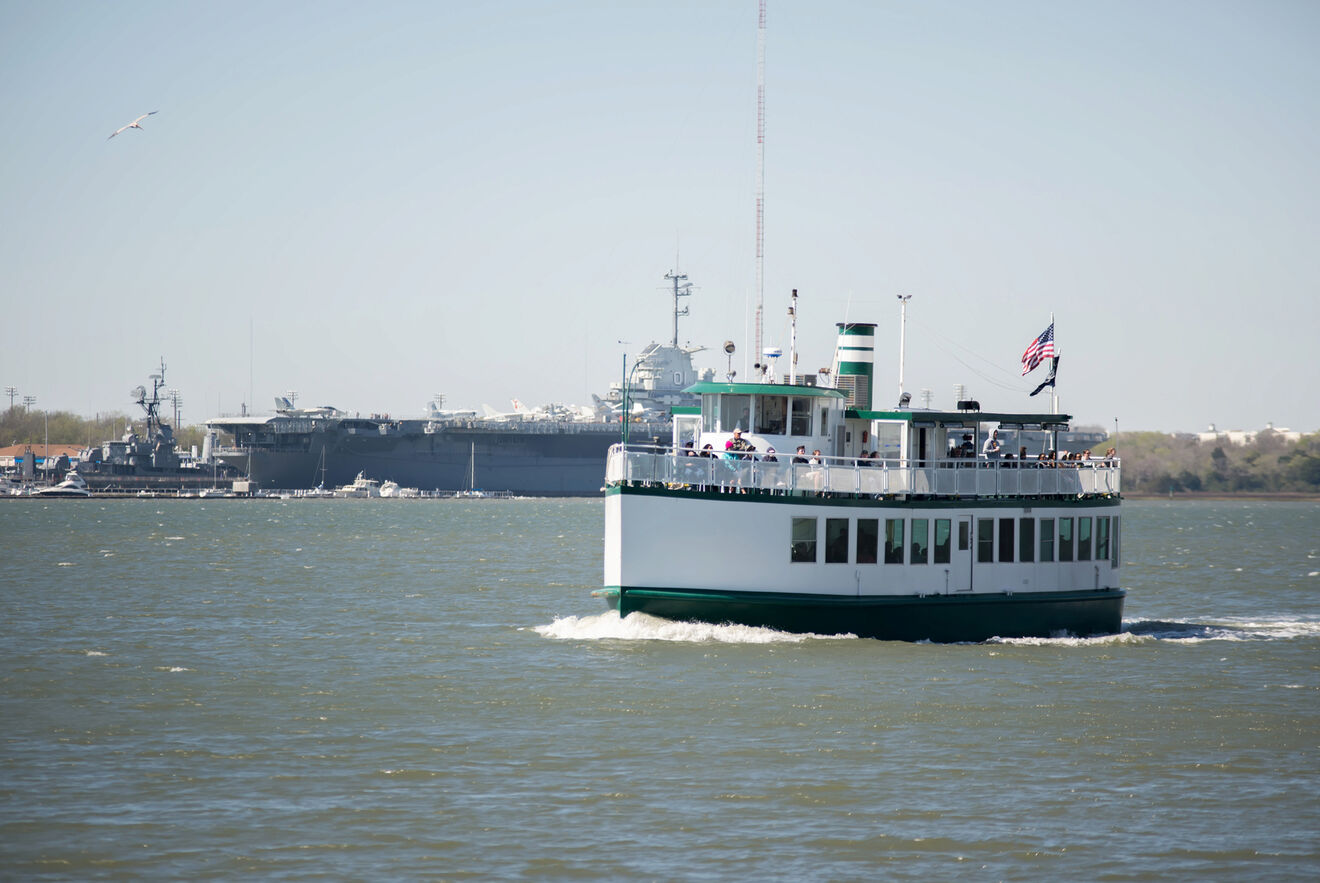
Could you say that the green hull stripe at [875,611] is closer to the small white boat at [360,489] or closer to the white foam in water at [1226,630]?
the white foam in water at [1226,630]

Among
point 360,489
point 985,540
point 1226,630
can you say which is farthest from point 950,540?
point 360,489

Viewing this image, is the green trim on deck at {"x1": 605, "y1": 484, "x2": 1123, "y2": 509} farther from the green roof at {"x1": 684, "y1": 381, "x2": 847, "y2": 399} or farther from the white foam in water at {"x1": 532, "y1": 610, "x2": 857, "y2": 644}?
the green roof at {"x1": 684, "y1": 381, "x2": 847, "y2": 399}

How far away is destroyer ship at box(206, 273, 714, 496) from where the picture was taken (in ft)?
406

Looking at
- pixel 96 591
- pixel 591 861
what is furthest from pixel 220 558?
pixel 591 861

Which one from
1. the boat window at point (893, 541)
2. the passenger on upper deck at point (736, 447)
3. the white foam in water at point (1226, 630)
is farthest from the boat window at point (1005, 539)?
the passenger on upper deck at point (736, 447)

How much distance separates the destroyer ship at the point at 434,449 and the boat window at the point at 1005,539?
92.4m

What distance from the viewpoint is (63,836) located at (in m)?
13.9

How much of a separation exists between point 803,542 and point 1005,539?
4492 millimetres

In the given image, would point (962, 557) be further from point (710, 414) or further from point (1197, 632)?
point (1197, 632)

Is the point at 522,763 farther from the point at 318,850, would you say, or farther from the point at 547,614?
the point at 547,614

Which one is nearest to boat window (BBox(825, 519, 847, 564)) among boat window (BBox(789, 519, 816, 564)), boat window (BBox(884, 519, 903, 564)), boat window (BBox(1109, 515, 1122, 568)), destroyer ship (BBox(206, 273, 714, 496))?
boat window (BBox(789, 519, 816, 564))

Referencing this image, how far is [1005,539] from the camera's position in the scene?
26.5 meters

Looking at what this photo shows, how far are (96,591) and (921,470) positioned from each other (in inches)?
1003

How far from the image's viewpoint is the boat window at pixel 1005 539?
86.8ft
